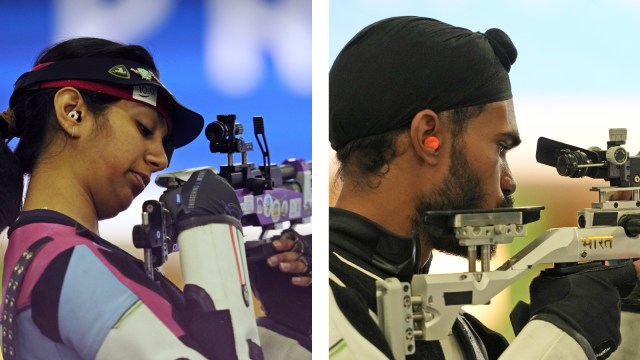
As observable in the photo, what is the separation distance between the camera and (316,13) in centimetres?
220

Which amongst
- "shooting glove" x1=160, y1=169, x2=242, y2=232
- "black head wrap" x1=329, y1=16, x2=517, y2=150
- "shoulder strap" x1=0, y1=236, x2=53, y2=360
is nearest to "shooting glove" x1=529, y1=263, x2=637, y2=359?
"black head wrap" x1=329, y1=16, x2=517, y2=150

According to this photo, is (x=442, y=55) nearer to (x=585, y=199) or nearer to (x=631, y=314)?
(x=585, y=199)

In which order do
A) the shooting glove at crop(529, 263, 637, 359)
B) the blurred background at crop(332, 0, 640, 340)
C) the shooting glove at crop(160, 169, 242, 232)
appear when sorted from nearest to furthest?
the shooting glove at crop(529, 263, 637, 359) < the shooting glove at crop(160, 169, 242, 232) < the blurred background at crop(332, 0, 640, 340)

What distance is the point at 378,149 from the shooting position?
2074 mm

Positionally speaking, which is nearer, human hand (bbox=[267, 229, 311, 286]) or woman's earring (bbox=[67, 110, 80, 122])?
woman's earring (bbox=[67, 110, 80, 122])

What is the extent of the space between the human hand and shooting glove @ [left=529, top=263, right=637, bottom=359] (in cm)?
51

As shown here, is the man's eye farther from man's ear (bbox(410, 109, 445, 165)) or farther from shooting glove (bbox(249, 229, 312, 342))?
man's ear (bbox(410, 109, 445, 165))

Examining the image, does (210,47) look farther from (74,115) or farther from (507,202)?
(507,202)

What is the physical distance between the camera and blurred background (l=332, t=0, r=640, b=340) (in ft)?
7.40

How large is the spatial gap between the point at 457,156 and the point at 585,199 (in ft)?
1.30

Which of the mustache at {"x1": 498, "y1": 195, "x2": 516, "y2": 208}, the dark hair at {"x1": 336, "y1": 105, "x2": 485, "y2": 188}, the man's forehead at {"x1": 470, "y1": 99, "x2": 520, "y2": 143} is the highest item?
the man's forehead at {"x1": 470, "y1": 99, "x2": 520, "y2": 143}

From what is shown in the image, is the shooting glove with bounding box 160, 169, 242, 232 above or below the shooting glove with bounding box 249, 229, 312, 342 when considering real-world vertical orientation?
above

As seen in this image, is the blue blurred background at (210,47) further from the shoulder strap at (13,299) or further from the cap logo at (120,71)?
the shoulder strap at (13,299)

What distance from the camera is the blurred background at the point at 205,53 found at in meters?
2.10
